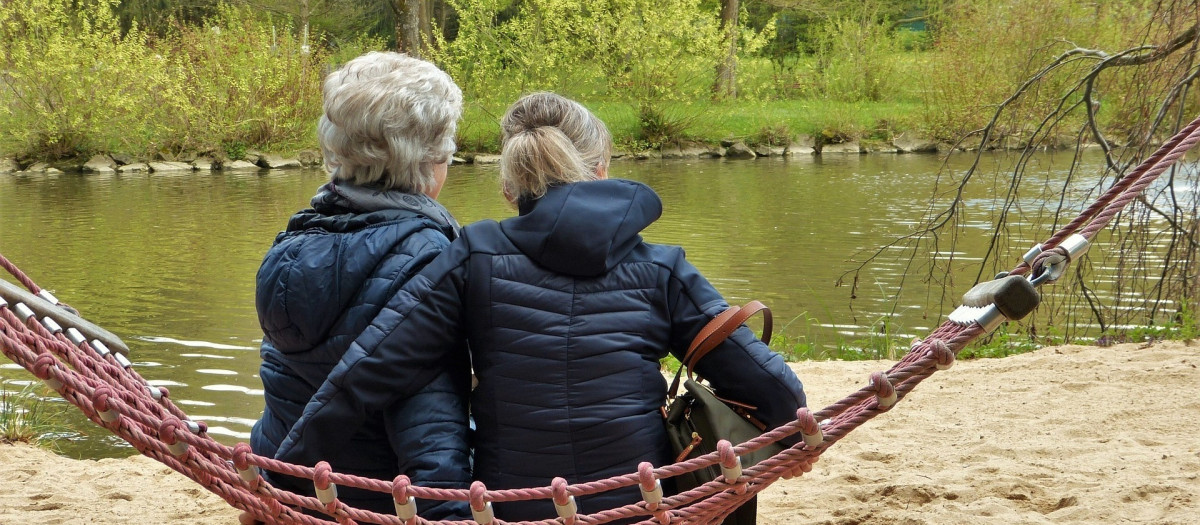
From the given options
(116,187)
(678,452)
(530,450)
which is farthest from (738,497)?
(116,187)

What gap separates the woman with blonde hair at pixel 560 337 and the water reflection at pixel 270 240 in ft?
10.7

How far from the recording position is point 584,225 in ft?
6.61

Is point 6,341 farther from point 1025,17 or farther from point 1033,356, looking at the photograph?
point 1025,17

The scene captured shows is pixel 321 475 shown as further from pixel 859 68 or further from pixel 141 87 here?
pixel 859 68

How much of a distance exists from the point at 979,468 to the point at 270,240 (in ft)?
30.5

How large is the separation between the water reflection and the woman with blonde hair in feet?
10.7

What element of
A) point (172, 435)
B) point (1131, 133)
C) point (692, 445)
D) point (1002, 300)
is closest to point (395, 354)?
point (172, 435)

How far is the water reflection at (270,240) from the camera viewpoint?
262 inches

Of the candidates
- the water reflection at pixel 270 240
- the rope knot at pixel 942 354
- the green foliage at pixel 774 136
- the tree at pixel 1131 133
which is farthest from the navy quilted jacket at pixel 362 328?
the green foliage at pixel 774 136

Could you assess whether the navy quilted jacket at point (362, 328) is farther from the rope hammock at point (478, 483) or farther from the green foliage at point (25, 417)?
the green foliage at point (25, 417)

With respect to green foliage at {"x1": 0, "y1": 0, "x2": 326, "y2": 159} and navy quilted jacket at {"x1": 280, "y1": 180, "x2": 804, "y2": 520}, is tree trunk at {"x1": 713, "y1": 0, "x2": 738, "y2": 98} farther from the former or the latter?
navy quilted jacket at {"x1": 280, "y1": 180, "x2": 804, "y2": 520}

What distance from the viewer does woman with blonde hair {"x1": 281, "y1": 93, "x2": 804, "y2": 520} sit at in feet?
6.68

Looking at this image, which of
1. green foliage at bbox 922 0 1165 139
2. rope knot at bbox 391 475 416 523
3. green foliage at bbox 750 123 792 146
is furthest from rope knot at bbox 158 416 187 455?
green foliage at bbox 750 123 792 146

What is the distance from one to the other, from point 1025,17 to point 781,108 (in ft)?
58.5
